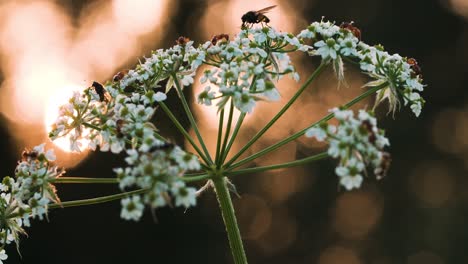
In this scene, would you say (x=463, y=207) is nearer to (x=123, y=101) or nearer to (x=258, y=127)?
(x=258, y=127)

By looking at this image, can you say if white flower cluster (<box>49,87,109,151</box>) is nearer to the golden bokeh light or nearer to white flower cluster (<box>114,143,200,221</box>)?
white flower cluster (<box>114,143,200,221</box>)

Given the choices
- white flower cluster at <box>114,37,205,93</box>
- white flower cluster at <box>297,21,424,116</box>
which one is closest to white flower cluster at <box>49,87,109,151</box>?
white flower cluster at <box>114,37,205,93</box>

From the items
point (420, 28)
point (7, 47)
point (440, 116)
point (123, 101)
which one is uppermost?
point (7, 47)

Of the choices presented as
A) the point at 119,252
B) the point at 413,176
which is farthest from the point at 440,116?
the point at 119,252

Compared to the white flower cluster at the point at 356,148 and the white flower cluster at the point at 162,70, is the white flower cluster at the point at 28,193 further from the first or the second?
the white flower cluster at the point at 356,148

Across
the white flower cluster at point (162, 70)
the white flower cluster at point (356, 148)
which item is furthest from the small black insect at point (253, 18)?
the white flower cluster at point (356, 148)
